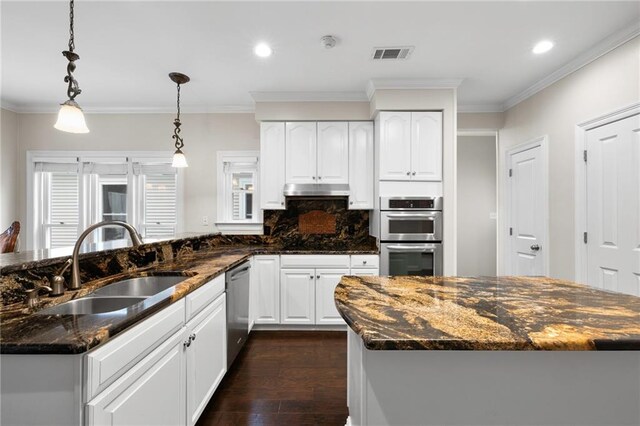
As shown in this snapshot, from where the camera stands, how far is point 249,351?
2879 mm

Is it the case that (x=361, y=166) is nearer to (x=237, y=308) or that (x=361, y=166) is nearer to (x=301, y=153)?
(x=301, y=153)

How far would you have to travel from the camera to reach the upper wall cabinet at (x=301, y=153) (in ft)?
12.0

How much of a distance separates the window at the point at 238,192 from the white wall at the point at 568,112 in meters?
3.47

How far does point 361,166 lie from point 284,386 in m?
2.50

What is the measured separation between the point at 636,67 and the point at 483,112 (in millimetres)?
1755

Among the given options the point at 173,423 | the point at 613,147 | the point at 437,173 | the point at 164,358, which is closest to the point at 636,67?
the point at 613,147

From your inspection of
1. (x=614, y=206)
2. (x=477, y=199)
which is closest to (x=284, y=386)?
(x=614, y=206)

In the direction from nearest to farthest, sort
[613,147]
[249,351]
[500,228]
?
[613,147], [249,351], [500,228]

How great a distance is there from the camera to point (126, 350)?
1095 mm

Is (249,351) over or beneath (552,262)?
beneath

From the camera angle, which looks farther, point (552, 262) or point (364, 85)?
point (364, 85)

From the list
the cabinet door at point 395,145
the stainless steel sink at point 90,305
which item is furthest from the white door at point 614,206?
the stainless steel sink at point 90,305

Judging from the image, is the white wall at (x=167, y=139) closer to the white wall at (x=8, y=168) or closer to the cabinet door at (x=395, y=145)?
the white wall at (x=8, y=168)

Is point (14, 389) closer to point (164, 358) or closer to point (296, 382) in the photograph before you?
point (164, 358)
